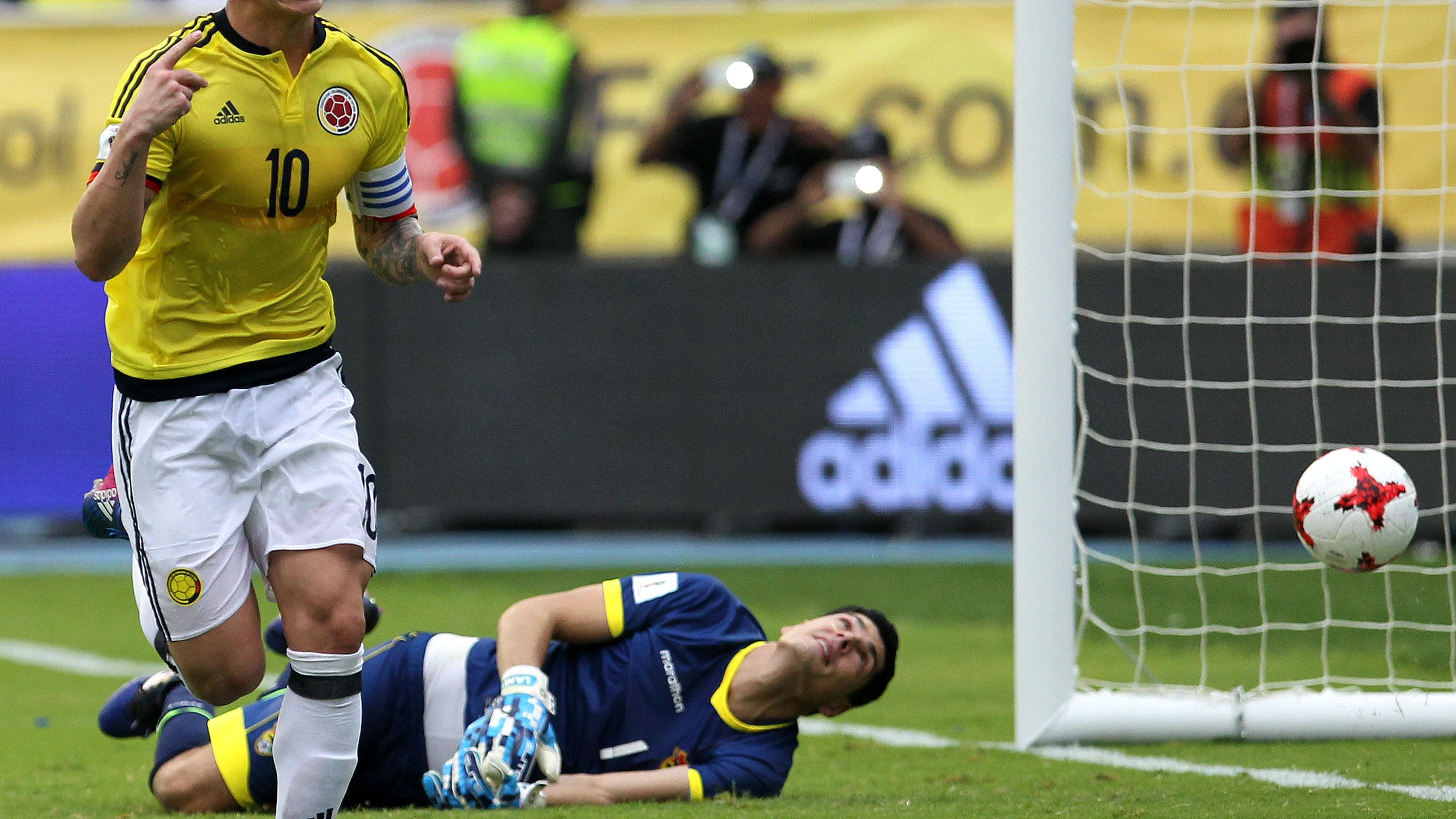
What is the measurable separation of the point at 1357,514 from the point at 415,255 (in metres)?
2.75

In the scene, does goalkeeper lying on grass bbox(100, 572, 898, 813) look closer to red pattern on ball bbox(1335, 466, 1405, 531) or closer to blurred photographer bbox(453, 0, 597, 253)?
red pattern on ball bbox(1335, 466, 1405, 531)

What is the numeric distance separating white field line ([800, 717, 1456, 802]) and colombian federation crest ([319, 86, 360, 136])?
2.94 meters

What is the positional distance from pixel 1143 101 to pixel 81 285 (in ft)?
23.2

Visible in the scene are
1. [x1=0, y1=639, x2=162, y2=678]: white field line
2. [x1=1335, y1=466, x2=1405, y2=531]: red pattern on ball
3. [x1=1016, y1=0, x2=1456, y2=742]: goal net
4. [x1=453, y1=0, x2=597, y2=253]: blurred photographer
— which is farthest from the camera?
[x1=453, y1=0, x2=597, y2=253]: blurred photographer

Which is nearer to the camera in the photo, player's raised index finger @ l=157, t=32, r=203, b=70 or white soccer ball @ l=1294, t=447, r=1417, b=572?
player's raised index finger @ l=157, t=32, r=203, b=70

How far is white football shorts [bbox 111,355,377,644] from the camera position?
A: 3.85 meters

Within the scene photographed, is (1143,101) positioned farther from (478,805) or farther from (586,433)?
(478,805)

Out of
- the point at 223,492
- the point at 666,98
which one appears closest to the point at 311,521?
the point at 223,492

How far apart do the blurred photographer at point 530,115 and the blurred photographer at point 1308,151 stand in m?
4.23

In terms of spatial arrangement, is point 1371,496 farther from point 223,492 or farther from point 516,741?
point 223,492

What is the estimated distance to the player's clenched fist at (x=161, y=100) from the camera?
347cm

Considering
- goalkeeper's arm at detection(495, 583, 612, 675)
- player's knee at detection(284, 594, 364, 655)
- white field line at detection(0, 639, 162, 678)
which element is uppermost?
player's knee at detection(284, 594, 364, 655)

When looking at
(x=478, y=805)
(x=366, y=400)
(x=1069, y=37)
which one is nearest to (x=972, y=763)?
(x=478, y=805)

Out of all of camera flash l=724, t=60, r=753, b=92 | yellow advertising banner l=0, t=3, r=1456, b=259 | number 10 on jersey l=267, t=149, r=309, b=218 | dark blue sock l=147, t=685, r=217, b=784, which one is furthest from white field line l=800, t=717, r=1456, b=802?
yellow advertising banner l=0, t=3, r=1456, b=259
